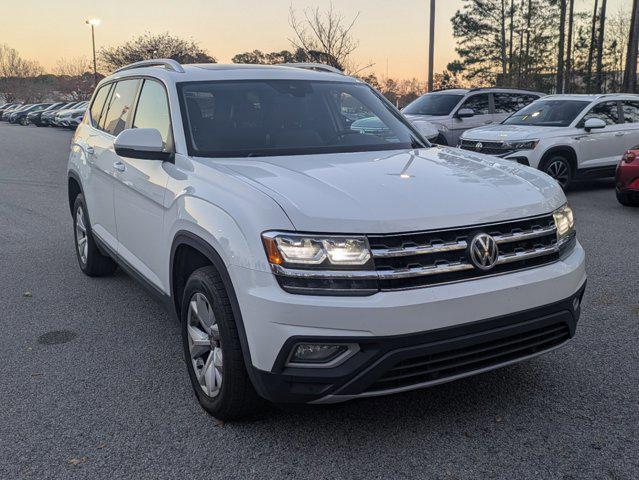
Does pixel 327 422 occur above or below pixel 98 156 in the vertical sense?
below

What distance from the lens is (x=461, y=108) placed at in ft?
48.5

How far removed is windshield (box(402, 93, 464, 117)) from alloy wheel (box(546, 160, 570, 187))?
165 inches

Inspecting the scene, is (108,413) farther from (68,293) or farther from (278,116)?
(68,293)

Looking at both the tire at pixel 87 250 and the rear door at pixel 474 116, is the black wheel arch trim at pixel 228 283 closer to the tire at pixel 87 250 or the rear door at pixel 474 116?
the tire at pixel 87 250

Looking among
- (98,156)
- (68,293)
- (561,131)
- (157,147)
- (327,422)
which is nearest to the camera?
(327,422)

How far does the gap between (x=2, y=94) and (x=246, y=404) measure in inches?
4299

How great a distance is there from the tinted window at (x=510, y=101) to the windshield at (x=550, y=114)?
3268mm

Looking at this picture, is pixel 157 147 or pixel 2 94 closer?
pixel 157 147

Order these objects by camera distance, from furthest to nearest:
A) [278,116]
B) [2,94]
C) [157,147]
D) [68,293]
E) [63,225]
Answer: [2,94] → [63,225] → [68,293] → [278,116] → [157,147]

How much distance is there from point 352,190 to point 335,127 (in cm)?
135

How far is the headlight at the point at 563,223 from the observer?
3.29m

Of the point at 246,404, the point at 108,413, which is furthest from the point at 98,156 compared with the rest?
the point at 246,404

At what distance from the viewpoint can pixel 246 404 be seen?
3.15 meters

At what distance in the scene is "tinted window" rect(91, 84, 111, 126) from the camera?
5.72 metres
